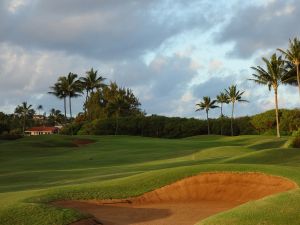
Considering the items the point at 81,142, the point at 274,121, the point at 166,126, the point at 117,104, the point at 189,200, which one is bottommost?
the point at 189,200

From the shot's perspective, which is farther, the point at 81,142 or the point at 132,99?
the point at 132,99

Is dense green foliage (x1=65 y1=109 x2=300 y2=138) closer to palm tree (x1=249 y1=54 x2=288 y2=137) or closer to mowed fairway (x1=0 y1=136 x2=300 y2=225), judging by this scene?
palm tree (x1=249 y1=54 x2=288 y2=137)

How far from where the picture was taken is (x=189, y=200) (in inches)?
688

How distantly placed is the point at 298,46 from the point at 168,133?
3735cm

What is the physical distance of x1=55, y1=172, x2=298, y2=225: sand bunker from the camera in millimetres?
14758

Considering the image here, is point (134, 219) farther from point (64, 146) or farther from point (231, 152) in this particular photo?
point (64, 146)

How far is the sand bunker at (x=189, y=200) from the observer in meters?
14.8

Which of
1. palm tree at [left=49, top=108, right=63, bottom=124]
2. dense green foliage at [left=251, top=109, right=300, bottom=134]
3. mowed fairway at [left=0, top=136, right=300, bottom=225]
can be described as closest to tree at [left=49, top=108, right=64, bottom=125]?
palm tree at [left=49, top=108, right=63, bottom=124]

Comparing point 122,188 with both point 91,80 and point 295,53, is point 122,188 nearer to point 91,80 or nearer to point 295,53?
point 295,53

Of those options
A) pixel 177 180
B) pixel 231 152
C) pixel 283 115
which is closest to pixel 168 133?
pixel 283 115

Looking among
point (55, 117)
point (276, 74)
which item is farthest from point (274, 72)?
point (55, 117)

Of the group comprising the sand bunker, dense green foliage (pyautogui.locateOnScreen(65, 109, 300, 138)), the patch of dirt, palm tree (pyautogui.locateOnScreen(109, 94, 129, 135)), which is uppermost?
palm tree (pyautogui.locateOnScreen(109, 94, 129, 135))

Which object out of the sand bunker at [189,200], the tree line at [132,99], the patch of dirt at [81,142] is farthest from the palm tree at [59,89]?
the sand bunker at [189,200]

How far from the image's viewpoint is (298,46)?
199 feet
